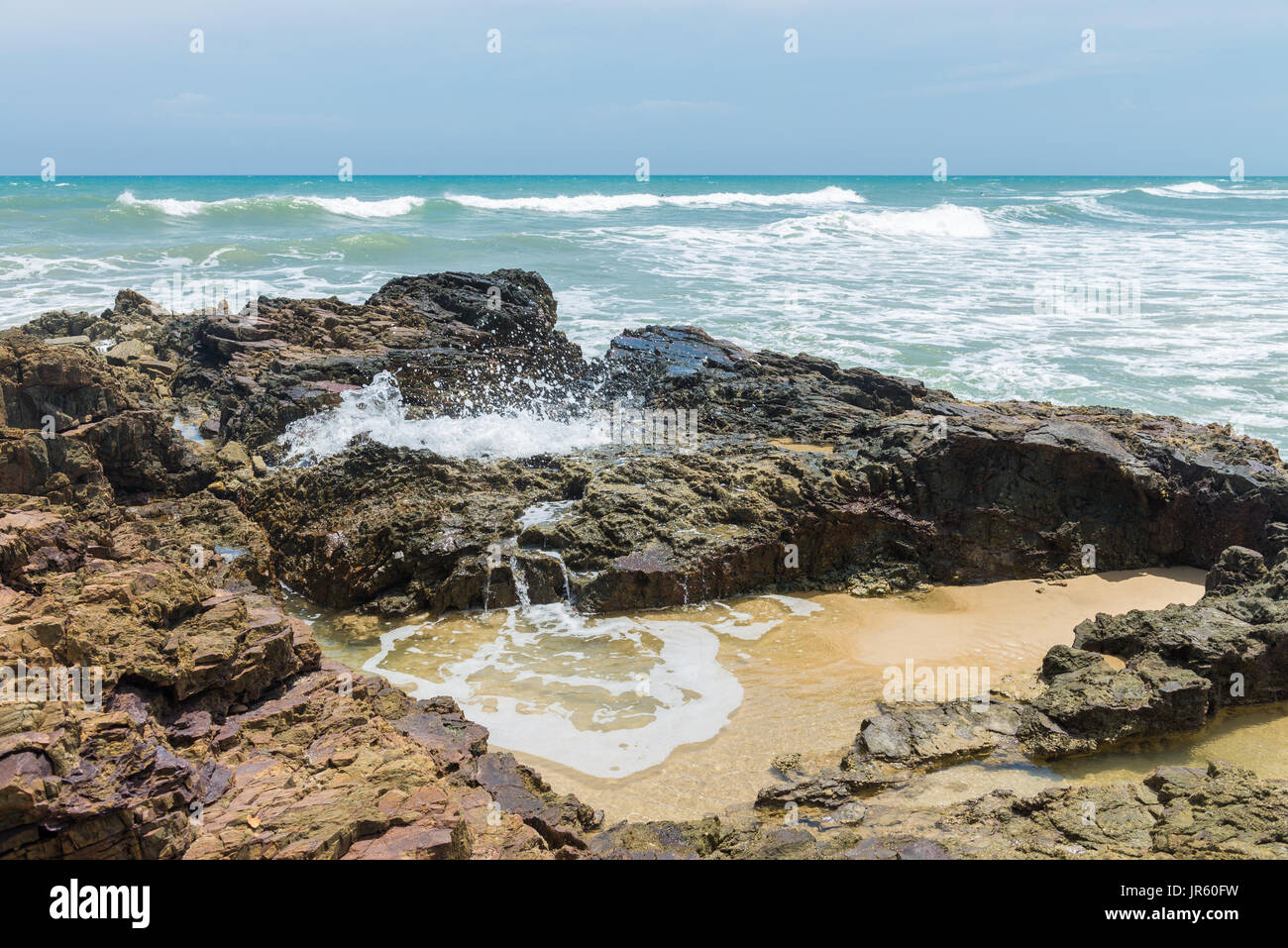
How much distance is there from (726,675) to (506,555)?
6.82ft

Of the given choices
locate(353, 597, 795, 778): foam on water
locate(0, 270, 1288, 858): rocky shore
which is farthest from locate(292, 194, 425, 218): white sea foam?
locate(353, 597, 795, 778): foam on water

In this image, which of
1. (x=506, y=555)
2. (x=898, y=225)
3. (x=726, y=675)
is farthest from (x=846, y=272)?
(x=726, y=675)

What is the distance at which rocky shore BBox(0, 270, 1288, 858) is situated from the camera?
140 inches

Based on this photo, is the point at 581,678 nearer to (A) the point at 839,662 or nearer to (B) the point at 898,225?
(A) the point at 839,662

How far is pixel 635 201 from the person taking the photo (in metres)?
57.0

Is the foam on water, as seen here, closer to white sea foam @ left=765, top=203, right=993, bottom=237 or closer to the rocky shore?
the rocky shore

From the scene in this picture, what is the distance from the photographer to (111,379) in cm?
752

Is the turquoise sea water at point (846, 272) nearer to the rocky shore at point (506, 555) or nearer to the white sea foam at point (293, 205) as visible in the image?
the white sea foam at point (293, 205)
